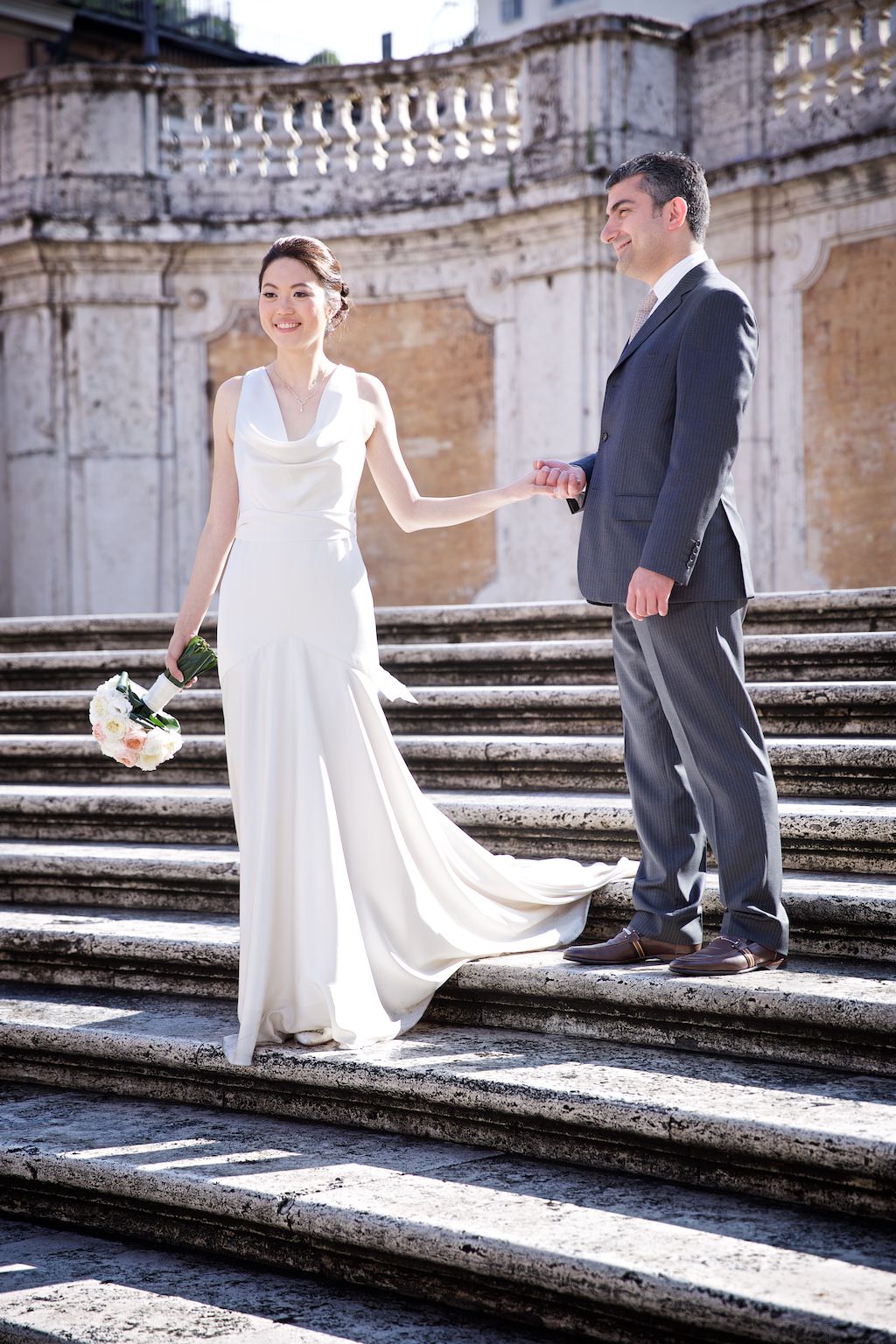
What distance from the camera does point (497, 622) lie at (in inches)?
237

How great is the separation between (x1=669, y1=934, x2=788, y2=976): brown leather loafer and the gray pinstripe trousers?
2 cm

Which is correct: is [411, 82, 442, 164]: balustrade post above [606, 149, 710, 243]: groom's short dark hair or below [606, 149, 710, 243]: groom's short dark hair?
above

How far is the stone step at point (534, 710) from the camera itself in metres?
4.46

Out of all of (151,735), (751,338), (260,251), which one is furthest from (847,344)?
(151,735)

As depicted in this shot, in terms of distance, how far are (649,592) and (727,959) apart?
32.1 inches

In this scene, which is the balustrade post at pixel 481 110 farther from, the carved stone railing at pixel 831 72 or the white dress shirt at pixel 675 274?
the white dress shirt at pixel 675 274

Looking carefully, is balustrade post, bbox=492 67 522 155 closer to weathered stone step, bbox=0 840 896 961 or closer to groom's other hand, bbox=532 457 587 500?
weathered stone step, bbox=0 840 896 961

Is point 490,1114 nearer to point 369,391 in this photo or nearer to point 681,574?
point 681,574

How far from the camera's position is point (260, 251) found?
31.6 ft

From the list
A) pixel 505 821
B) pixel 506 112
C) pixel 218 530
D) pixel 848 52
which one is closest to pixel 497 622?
pixel 505 821

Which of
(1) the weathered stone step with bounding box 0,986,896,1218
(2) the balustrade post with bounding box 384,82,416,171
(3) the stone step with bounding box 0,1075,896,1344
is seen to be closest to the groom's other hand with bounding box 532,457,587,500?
(1) the weathered stone step with bounding box 0,986,896,1218

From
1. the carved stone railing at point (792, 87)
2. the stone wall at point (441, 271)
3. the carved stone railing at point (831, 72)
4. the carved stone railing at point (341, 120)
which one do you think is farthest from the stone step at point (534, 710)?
the carved stone railing at point (341, 120)

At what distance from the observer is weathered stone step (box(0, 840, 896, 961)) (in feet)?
10.8

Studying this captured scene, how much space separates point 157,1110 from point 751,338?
7.10 ft
